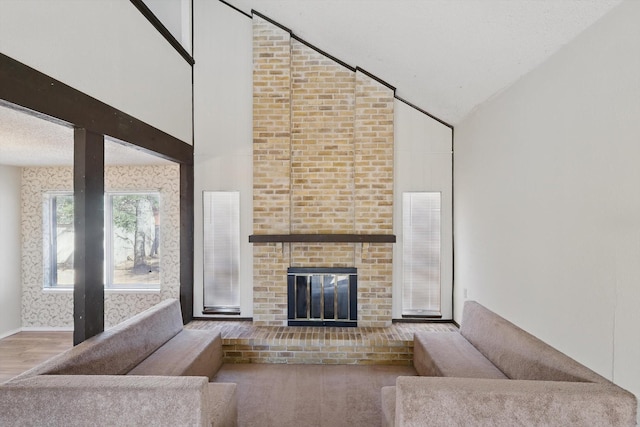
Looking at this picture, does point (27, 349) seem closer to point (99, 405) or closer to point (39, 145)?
point (39, 145)

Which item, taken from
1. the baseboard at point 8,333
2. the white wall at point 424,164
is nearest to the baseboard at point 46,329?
the baseboard at point 8,333

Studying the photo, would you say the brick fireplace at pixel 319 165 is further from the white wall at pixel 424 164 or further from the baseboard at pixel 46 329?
the baseboard at pixel 46 329

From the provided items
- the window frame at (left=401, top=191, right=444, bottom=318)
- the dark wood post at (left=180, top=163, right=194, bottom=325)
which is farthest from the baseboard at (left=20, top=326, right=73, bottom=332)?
the window frame at (left=401, top=191, right=444, bottom=318)

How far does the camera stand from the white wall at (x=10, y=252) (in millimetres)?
4801

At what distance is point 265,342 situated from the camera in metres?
3.86

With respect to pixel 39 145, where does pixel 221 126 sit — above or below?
above

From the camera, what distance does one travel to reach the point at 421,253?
4.55 m

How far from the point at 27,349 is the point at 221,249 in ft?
8.70

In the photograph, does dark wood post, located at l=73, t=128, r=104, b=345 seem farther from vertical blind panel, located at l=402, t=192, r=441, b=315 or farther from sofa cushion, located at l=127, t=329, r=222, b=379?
vertical blind panel, located at l=402, t=192, r=441, b=315

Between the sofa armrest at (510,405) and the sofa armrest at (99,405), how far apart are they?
113 centimetres

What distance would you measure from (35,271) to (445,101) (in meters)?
6.08

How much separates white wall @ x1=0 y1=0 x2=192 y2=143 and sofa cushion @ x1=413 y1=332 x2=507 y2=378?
3467mm

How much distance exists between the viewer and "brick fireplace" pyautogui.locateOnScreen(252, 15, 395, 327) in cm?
440

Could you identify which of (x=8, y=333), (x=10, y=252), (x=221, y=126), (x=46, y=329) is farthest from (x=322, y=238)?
(x=8, y=333)
